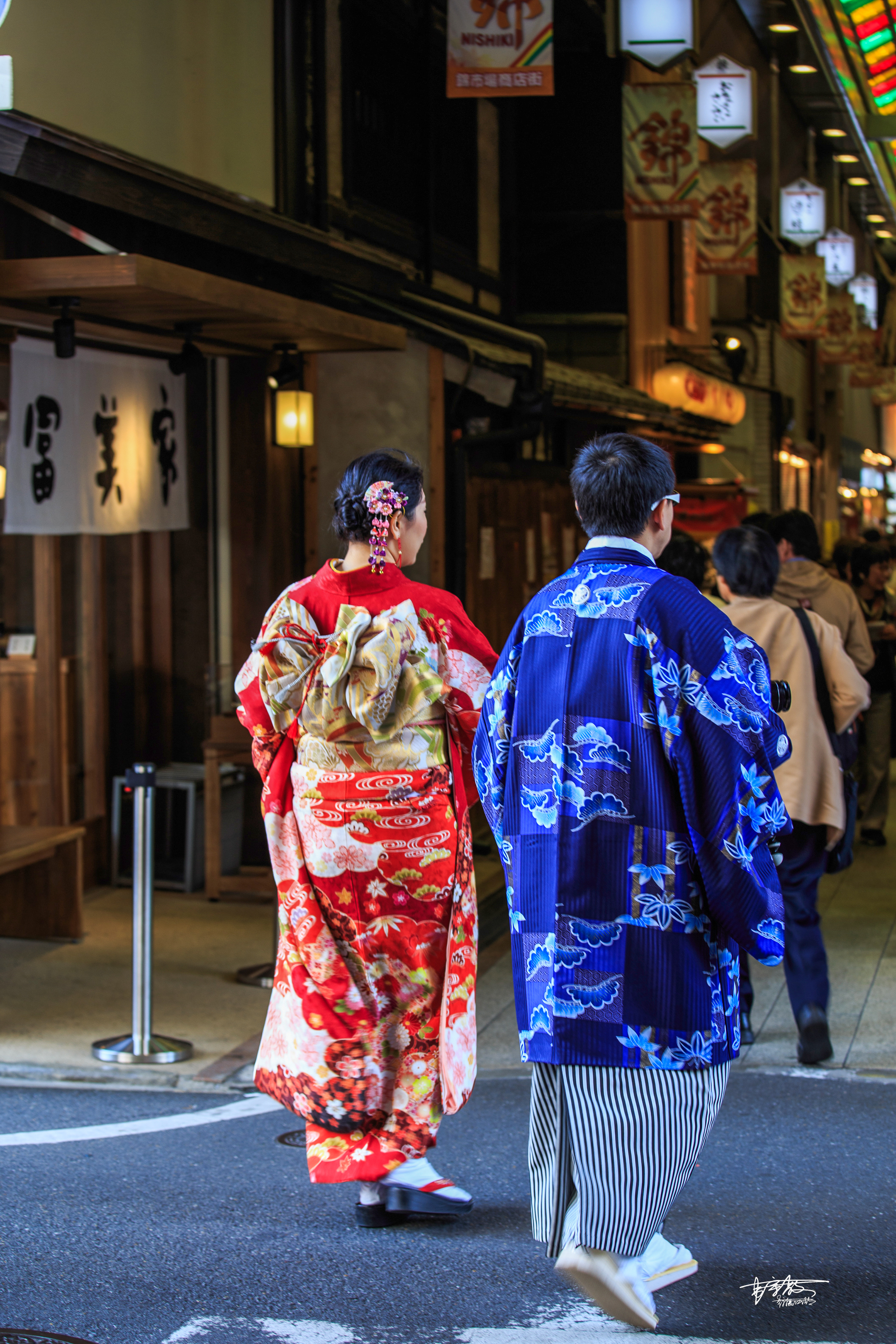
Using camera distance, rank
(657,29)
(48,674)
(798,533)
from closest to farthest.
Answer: (798,533) < (48,674) < (657,29)

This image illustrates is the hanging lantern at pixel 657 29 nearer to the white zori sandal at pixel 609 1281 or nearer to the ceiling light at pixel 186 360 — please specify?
the ceiling light at pixel 186 360

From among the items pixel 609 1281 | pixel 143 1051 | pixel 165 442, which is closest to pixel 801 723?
pixel 609 1281

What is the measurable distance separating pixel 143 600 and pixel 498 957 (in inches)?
143

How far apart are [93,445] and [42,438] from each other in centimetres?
43

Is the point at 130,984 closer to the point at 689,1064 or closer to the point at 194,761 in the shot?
the point at 194,761

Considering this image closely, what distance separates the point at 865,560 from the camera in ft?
36.3

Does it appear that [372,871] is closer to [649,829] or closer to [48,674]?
[649,829]

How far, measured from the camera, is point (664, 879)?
3303 mm

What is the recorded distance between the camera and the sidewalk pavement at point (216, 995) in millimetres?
6016

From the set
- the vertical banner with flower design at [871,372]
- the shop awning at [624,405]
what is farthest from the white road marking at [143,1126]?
the vertical banner with flower design at [871,372]

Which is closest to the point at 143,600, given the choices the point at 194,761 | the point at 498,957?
the point at 194,761

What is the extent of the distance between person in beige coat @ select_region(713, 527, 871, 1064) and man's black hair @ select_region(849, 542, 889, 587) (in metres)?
5.46

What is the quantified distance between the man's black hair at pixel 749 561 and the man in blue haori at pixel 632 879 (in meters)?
2.38

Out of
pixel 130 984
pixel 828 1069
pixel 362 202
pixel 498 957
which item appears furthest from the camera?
pixel 362 202
